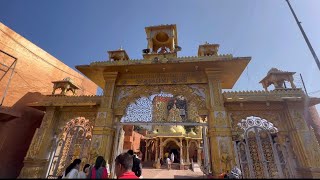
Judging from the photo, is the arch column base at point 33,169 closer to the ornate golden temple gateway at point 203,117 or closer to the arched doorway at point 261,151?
the ornate golden temple gateway at point 203,117

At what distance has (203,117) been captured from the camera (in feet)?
26.1

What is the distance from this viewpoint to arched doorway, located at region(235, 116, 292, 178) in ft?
22.9

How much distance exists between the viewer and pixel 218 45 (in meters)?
9.45

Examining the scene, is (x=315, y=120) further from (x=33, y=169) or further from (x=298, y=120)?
(x=33, y=169)

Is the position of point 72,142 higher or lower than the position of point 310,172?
higher

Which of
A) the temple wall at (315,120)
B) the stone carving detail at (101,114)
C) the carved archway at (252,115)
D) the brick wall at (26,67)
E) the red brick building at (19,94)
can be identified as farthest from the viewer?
the temple wall at (315,120)

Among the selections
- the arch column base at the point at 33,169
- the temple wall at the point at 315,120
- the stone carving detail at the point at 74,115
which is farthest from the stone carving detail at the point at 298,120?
the arch column base at the point at 33,169

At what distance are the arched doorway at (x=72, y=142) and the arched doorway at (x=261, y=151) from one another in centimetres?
701

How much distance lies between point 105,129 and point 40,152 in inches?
121

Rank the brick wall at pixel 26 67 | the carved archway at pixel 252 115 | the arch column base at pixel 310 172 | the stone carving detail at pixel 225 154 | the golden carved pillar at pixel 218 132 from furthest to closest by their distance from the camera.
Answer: the brick wall at pixel 26 67
the carved archway at pixel 252 115
the golden carved pillar at pixel 218 132
the stone carving detail at pixel 225 154
the arch column base at pixel 310 172

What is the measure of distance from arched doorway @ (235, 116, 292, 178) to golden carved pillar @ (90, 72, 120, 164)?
545cm

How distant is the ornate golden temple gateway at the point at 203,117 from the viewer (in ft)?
22.5

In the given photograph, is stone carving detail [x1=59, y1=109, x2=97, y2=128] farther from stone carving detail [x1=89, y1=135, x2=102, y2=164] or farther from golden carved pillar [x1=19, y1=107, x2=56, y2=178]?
stone carving detail [x1=89, y1=135, x2=102, y2=164]

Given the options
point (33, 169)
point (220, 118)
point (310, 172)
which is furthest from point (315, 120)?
point (33, 169)
